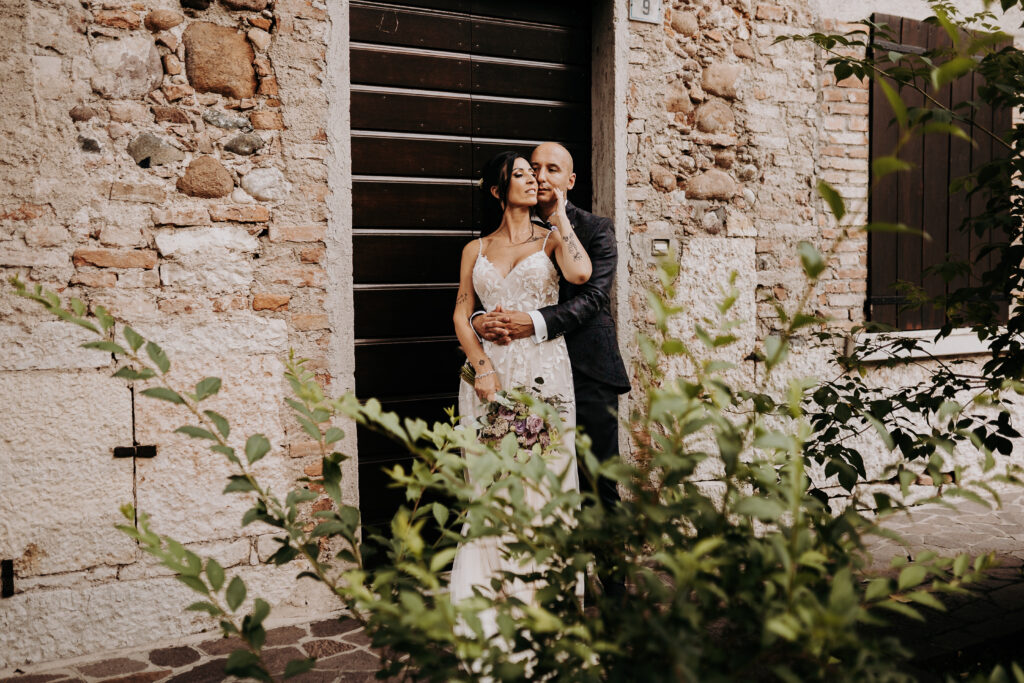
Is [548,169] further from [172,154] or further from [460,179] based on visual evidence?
[172,154]

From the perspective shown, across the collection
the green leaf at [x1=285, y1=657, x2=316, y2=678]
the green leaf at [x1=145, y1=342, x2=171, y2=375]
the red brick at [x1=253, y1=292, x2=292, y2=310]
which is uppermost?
the red brick at [x1=253, y1=292, x2=292, y2=310]

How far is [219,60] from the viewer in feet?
10.6

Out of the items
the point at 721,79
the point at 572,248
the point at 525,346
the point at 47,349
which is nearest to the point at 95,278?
the point at 47,349

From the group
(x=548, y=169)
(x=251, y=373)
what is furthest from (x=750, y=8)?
(x=251, y=373)

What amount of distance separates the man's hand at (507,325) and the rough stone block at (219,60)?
4.71 ft

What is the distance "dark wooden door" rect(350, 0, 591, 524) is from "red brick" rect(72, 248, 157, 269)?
942 millimetres

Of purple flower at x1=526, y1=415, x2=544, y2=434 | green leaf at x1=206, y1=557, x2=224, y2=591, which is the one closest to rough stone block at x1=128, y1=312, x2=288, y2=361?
purple flower at x1=526, y1=415, x2=544, y2=434

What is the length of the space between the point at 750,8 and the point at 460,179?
1.96 metres

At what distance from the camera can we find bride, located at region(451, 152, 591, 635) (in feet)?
10.5

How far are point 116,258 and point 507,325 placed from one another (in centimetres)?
160

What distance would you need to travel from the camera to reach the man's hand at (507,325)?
3.18 meters

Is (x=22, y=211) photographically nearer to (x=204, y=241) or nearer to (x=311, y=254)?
(x=204, y=241)

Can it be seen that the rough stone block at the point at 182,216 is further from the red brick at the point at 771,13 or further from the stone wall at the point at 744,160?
the red brick at the point at 771,13

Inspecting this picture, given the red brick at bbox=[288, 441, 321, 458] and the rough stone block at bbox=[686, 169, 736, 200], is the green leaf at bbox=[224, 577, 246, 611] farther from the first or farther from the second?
the rough stone block at bbox=[686, 169, 736, 200]
